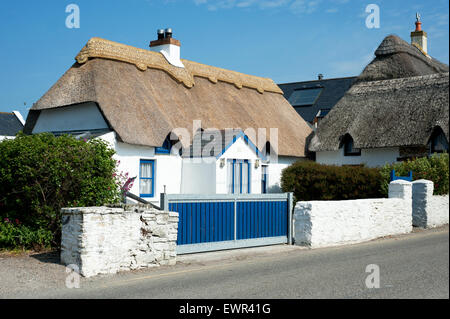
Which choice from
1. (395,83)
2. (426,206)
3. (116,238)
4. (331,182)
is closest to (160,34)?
(331,182)

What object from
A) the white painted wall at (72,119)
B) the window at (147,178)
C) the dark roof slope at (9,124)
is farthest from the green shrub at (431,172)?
the dark roof slope at (9,124)

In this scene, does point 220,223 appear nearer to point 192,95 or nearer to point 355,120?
point 192,95

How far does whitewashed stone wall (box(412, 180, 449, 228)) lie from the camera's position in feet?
53.4

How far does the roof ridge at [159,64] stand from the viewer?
20.9 meters

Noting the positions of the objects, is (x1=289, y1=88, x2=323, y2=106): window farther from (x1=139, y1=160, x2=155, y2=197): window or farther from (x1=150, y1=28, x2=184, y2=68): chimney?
(x1=139, y1=160, x2=155, y2=197): window

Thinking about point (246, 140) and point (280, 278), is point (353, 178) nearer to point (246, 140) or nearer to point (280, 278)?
point (246, 140)

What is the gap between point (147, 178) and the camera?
18.9 m

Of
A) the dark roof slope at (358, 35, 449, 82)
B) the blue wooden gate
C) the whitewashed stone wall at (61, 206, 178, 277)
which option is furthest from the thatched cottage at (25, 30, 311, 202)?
the dark roof slope at (358, 35, 449, 82)

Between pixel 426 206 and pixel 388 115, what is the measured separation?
935 centimetres

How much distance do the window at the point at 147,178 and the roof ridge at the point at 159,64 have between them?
5.22 meters

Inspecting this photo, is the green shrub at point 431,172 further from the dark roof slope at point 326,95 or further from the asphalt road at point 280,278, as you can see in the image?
the dark roof slope at point 326,95

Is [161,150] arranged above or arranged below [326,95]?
below
